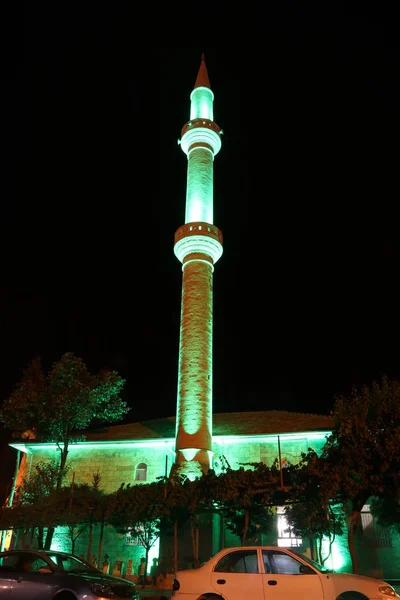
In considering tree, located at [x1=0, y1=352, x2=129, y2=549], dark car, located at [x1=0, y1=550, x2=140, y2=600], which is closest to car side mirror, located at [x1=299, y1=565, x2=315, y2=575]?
dark car, located at [x1=0, y1=550, x2=140, y2=600]

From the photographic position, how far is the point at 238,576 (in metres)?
7.71

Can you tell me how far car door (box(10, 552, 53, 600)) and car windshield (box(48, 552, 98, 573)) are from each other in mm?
276

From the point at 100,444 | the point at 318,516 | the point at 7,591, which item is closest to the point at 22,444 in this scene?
the point at 100,444

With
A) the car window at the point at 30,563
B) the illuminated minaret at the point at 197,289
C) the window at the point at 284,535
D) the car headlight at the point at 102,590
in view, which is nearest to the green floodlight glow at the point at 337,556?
the window at the point at 284,535

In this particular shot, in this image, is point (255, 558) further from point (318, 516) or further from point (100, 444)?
point (100, 444)

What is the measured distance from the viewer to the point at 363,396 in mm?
16750

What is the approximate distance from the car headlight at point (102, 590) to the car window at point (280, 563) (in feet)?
8.34

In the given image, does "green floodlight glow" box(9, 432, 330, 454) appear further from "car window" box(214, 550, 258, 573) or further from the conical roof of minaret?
the conical roof of minaret

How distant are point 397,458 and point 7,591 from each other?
10.2 meters

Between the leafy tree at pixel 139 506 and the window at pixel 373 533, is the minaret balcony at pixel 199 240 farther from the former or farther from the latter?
the window at pixel 373 533

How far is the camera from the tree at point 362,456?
1399 cm

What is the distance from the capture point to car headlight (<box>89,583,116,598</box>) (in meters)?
8.00

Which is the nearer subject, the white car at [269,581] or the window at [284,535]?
the white car at [269,581]

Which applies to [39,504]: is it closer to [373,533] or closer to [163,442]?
[163,442]
